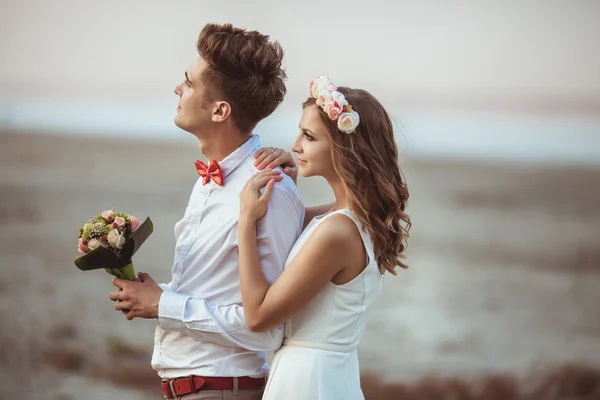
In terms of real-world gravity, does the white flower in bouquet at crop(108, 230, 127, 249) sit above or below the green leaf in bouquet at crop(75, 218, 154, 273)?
above

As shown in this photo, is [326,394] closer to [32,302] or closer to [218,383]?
[218,383]

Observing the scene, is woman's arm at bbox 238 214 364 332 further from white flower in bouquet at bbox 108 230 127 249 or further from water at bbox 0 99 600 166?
water at bbox 0 99 600 166

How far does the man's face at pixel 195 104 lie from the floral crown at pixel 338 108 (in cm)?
36

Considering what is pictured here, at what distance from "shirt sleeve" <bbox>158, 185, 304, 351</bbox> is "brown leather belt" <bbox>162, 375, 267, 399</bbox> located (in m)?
0.11

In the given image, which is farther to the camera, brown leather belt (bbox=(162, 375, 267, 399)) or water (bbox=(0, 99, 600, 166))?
water (bbox=(0, 99, 600, 166))

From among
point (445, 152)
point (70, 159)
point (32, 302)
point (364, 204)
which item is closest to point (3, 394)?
point (32, 302)

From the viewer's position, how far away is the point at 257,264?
221cm

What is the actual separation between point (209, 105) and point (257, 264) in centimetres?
53

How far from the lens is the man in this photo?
229cm

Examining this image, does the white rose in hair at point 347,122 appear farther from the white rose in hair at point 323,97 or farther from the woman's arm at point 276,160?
the woman's arm at point 276,160

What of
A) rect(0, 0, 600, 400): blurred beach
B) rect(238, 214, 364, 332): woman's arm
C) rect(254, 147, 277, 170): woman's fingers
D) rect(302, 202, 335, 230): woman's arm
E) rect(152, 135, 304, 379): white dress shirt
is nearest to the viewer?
rect(238, 214, 364, 332): woman's arm

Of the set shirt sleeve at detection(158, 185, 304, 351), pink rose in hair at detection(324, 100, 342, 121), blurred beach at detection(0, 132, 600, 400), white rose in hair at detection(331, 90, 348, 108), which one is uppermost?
white rose in hair at detection(331, 90, 348, 108)

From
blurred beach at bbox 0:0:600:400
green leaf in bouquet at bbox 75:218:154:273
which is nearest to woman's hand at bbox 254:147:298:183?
green leaf in bouquet at bbox 75:218:154:273

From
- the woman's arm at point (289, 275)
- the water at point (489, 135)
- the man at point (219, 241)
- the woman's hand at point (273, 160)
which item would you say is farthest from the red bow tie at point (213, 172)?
the water at point (489, 135)
